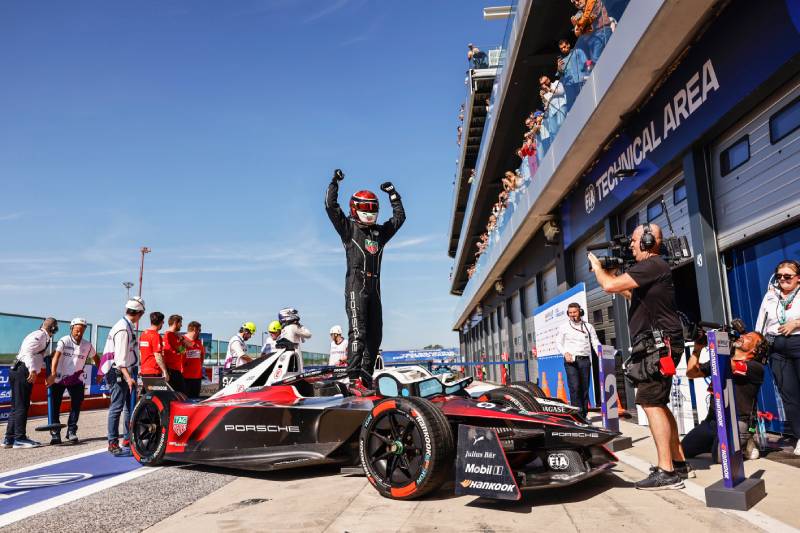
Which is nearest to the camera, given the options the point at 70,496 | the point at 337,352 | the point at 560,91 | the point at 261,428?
the point at 70,496

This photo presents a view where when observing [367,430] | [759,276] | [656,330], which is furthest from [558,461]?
[759,276]

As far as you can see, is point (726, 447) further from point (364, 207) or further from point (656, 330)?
point (364, 207)

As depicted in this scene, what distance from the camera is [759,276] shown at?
6.29 metres

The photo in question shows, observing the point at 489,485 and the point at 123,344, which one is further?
the point at 123,344

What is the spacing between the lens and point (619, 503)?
10.9 ft

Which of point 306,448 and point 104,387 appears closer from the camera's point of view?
point 306,448

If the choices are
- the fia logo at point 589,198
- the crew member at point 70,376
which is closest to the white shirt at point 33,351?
the crew member at point 70,376

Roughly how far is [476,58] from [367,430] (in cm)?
2342

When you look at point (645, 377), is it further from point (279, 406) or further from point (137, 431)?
point (137, 431)

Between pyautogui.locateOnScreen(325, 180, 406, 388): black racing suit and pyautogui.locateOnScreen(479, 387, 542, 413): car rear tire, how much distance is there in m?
1.39

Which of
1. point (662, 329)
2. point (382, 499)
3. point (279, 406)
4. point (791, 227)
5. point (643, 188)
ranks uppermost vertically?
point (643, 188)

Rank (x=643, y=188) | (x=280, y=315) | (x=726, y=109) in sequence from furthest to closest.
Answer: (x=643, y=188) → (x=280, y=315) → (x=726, y=109)

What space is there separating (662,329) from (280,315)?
507 centimetres

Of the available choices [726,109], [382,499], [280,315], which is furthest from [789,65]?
[280,315]
